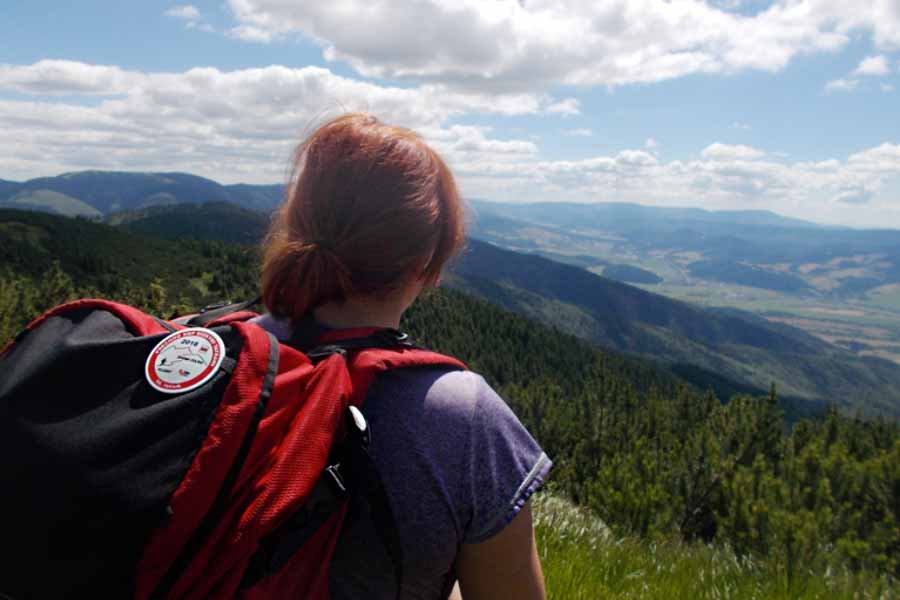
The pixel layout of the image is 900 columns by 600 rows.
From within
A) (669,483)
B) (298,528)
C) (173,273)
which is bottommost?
(173,273)

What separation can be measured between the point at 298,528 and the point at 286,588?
14 cm

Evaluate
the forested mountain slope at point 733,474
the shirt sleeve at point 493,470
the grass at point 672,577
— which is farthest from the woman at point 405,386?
the grass at point 672,577

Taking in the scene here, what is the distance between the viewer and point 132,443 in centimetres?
135

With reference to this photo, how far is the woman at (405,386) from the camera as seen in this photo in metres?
1.60

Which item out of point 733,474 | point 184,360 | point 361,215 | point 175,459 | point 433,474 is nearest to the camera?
point 175,459

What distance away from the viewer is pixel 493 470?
1.62 meters

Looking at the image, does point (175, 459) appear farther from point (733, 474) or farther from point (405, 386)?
point (733, 474)

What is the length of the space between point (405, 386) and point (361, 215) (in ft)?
1.66

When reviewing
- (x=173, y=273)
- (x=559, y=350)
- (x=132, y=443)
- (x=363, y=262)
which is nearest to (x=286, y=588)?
(x=132, y=443)

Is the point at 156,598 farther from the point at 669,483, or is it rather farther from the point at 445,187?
the point at 669,483

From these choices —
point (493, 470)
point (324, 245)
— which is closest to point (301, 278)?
point (324, 245)

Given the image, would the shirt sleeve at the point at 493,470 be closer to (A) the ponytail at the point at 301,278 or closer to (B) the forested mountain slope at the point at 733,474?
(A) the ponytail at the point at 301,278

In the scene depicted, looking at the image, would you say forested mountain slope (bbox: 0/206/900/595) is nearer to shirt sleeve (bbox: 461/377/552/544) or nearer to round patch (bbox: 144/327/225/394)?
round patch (bbox: 144/327/225/394)

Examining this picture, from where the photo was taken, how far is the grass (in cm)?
328
